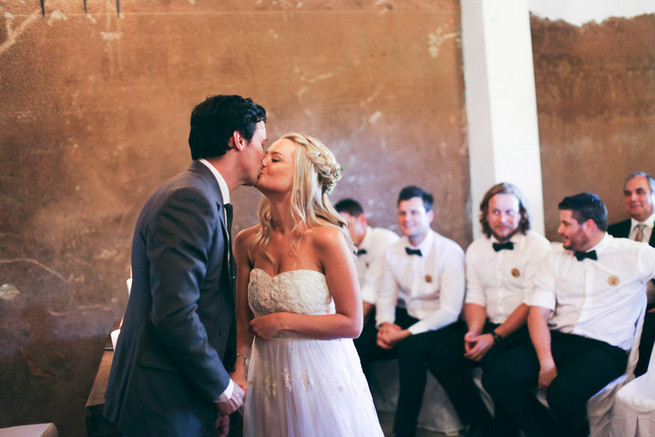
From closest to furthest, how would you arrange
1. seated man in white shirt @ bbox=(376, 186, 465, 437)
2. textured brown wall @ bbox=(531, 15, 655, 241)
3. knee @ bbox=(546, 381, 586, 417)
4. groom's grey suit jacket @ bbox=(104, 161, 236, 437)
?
groom's grey suit jacket @ bbox=(104, 161, 236, 437) < knee @ bbox=(546, 381, 586, 417) < seated man in white shirt @ bbox=(376, 186, 465, 437) < textured brown wall @ bbox=(531, 15, 655, 241)

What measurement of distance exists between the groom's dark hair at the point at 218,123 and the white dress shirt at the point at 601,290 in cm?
233

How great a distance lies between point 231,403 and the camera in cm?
184

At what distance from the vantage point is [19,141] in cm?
425

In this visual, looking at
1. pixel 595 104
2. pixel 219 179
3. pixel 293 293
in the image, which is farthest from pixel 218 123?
pixel 595 104

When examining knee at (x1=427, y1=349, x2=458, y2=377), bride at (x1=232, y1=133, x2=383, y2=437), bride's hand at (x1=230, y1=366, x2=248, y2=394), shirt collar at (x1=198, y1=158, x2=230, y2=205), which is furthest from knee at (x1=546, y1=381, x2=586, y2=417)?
shirt collar at (x1=198, y1=158, x2=230, y2=205)

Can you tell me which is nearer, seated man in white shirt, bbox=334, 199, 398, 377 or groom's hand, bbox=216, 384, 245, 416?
groom's hand, bbox=216, 384, 245, 416

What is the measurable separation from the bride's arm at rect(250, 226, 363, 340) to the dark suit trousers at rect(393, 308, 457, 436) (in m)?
1.51

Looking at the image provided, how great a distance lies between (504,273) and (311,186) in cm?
203

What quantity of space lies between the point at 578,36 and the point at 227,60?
10.3 feet

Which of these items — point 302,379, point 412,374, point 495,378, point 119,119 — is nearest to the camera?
point 302,379

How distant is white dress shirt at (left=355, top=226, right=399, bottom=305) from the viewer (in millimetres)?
4340

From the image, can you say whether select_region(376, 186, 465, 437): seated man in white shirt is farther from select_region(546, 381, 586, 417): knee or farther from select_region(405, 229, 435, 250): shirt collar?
select_region(546, 381, 586, 417): knee

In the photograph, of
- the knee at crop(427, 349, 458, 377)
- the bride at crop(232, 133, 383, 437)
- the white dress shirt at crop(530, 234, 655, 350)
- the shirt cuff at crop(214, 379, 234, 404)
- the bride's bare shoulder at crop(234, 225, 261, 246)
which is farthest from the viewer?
the knee at crop(427, 349, 458, 377)

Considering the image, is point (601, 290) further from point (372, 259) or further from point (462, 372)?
point (372, 259)
